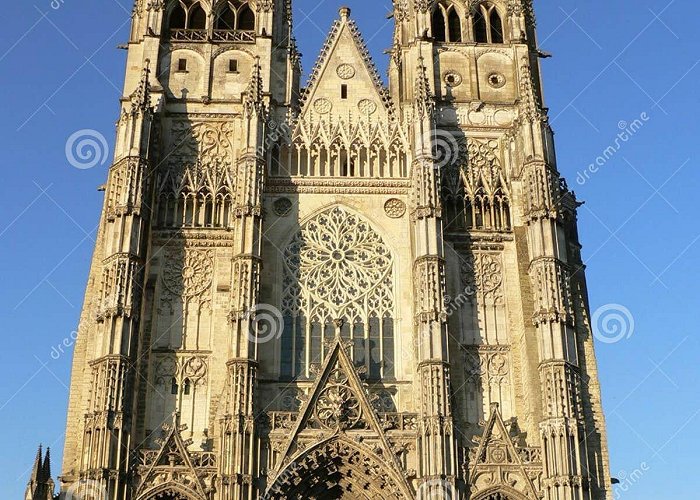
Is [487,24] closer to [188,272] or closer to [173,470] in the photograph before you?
[188,272]

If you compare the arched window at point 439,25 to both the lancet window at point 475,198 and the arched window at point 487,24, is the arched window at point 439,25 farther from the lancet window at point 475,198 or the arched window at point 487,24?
the lancet window at point 475,198

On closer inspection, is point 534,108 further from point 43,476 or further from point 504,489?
point 43,476

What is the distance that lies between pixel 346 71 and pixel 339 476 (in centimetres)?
1460

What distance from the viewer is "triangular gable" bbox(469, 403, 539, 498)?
1032 inches

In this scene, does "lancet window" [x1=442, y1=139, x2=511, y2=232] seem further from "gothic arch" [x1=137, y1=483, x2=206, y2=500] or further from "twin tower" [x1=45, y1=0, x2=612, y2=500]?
"gothic arch" [x1=137, y1=483, x2=206, y2=500]

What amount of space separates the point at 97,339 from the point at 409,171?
11370mm

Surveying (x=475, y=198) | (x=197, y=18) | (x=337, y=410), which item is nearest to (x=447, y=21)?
(x=475, y=198)

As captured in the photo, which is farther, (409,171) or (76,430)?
(409,171)

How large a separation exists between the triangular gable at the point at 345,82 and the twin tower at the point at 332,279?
0.29 feet

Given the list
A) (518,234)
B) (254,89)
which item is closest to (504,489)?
(518,234)

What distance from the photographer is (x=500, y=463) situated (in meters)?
26.5

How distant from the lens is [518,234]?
1196 inches

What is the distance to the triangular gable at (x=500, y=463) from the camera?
26.2 m

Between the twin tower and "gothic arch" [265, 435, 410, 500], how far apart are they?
6 centimetres
